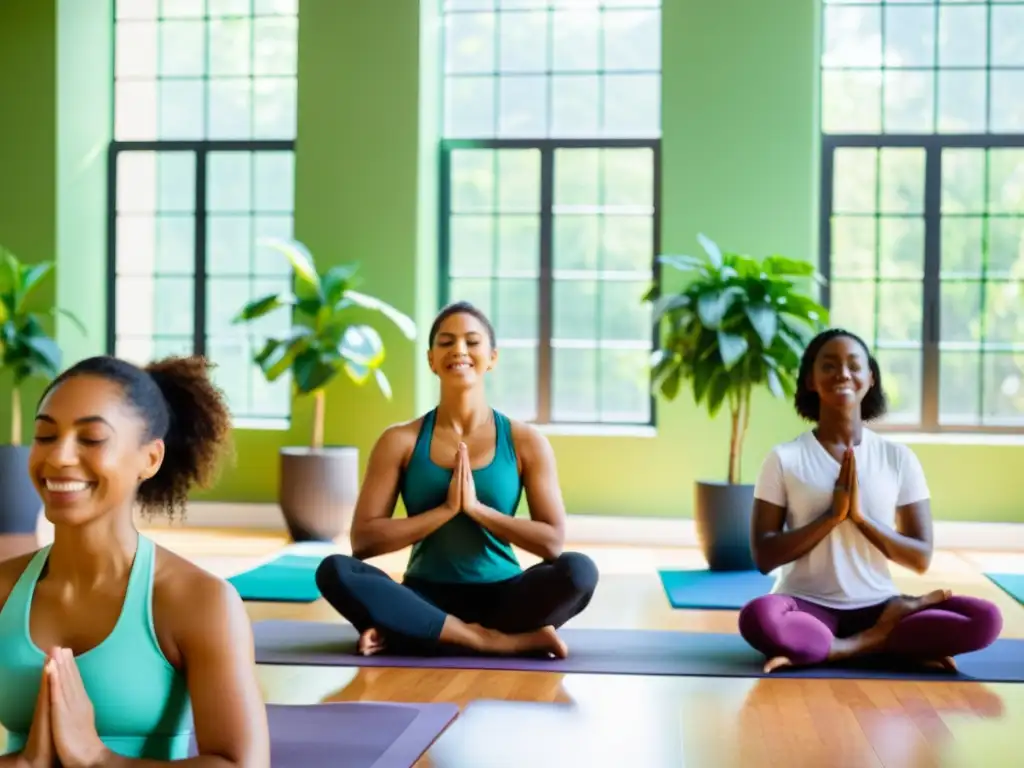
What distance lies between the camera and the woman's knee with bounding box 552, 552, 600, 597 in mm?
3918

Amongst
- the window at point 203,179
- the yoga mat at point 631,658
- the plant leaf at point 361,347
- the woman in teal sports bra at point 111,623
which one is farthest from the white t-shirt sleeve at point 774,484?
the window at point 203,179

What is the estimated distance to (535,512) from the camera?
403 centimetres

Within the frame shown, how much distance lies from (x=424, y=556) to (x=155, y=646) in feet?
7.56

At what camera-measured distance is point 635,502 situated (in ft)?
23.2

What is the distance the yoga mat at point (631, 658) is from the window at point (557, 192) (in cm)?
310

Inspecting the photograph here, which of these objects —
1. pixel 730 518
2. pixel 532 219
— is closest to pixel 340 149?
pixel 532 219

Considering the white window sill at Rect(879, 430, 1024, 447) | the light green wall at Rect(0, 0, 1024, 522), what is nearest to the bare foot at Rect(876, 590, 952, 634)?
the light green wall at Rect(0, 0, 1024, 522)

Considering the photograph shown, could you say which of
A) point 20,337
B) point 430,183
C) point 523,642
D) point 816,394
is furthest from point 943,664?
point 20,337

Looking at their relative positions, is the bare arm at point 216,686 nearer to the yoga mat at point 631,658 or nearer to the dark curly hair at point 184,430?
the dark curly hair at point 184,430

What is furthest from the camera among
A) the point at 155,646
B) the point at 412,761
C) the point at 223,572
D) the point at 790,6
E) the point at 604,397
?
the point at 604,397

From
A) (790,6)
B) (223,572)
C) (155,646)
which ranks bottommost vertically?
(223,572)

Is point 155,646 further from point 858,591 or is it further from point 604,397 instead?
point 604,397

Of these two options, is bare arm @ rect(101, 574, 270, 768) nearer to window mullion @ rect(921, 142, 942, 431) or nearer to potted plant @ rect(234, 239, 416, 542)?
potted plant @ rect(234, 239, 416, 542)

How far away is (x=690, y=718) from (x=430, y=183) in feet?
14.8
